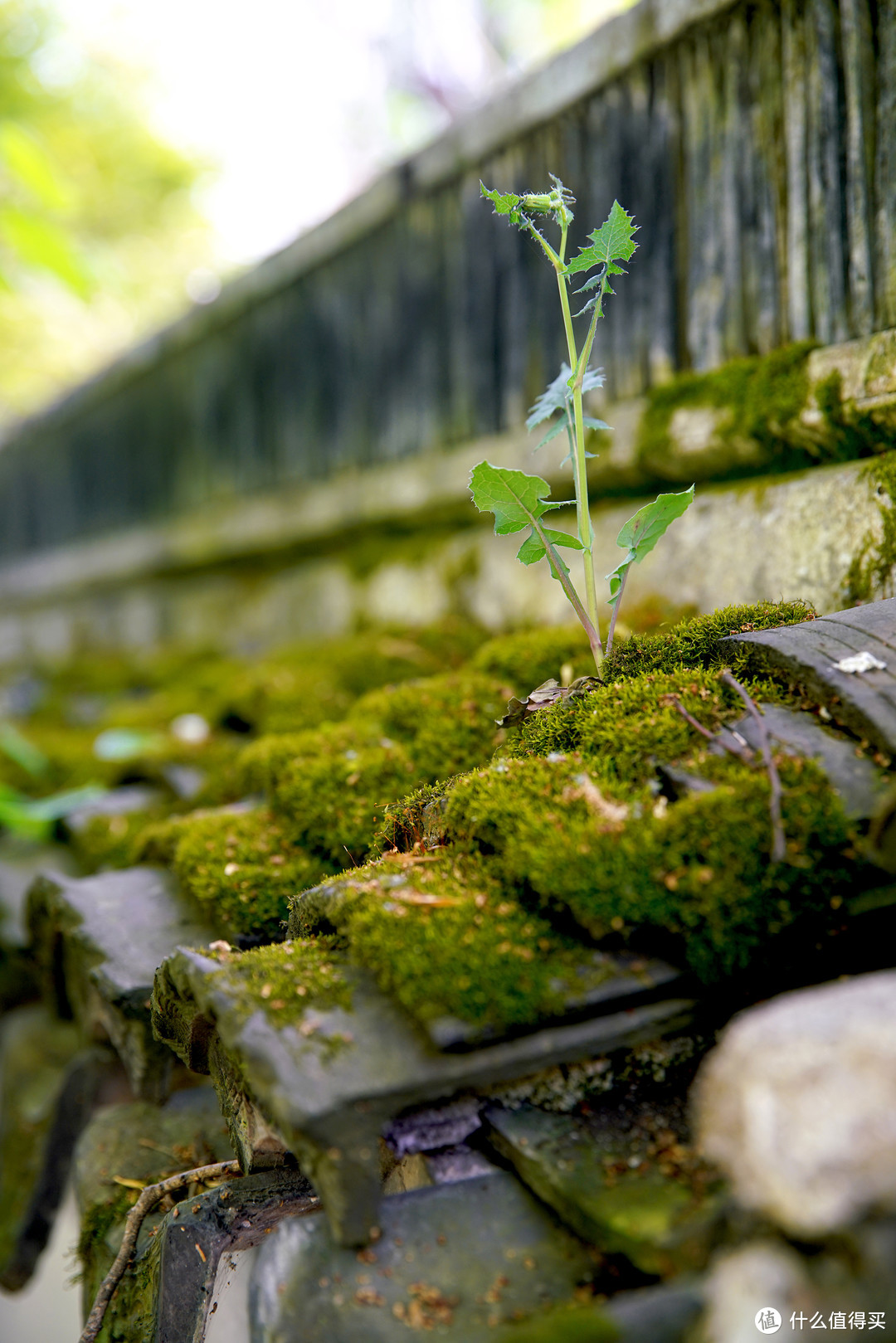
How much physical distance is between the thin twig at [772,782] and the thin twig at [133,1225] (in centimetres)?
87

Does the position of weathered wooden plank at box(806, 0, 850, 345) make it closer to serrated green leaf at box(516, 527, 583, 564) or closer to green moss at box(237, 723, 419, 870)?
serrated green leaf at box(516, 527, 583, 564)

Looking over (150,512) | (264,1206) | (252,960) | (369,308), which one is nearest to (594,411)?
(369,308)

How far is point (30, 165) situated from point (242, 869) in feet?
5.53

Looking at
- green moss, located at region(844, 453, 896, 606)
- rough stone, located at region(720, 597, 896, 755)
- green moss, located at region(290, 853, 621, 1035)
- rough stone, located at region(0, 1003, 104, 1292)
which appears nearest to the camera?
green moss, located at region(290, 853, 621, 1035)

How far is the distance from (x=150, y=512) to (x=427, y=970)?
4.28 meters

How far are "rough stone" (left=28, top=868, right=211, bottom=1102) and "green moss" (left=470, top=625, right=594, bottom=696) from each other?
2.76 feet

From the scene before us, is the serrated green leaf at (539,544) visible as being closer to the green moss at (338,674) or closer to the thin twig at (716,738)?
the thin twig at (716,738)

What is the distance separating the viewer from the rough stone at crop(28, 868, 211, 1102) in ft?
4.97

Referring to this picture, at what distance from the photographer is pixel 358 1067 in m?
0.92

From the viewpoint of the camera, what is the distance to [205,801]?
2.28 m

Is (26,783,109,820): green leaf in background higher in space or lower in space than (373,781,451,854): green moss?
lower

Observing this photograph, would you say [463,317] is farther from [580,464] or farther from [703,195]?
[580,464]

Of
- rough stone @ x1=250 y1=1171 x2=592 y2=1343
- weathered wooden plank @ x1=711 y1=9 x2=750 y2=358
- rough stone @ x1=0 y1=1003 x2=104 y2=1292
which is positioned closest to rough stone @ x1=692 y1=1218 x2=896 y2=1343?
rough stone @ x1=250 y1=1171 x2=592 y2=1343

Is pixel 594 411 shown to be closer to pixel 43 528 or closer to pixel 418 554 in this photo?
pixel 418 554
